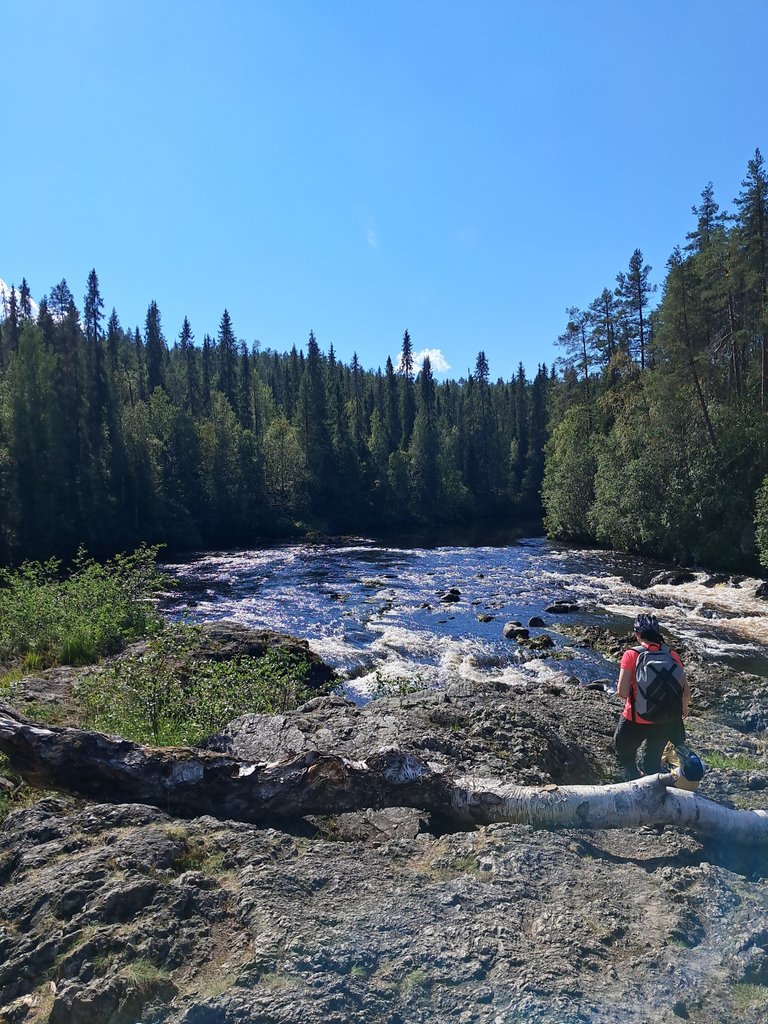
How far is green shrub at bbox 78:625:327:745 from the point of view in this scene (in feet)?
25.0

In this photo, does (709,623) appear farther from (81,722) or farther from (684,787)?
(81,722)

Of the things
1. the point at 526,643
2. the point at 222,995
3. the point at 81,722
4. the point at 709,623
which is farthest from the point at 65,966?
the point at 709,623

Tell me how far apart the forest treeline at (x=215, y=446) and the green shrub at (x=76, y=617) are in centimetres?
3089

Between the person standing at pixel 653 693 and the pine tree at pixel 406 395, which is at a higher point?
the pine tree at pixel 406 395

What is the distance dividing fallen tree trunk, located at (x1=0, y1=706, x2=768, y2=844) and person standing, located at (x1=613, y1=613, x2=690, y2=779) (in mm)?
941

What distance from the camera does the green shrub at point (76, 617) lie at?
41.3 feet

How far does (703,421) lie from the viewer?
108 feet

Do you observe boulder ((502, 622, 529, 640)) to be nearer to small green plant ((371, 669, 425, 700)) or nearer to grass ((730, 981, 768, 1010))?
small green plant ((371, 669, 425, 700))

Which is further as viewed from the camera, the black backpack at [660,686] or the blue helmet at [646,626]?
the blue helmet at [646,626]

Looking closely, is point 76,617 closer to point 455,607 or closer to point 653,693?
point 653,693

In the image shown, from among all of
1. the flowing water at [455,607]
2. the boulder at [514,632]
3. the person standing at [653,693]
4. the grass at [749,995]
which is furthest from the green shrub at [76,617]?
the boulder at [514,632]

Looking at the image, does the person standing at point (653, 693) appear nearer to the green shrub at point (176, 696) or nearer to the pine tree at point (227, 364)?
the green shrub at point (176, 696)

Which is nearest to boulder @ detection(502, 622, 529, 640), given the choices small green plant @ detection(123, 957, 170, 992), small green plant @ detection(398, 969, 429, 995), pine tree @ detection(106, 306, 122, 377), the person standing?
the person standing

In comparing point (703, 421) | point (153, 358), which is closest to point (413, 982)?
point (703, 421)
